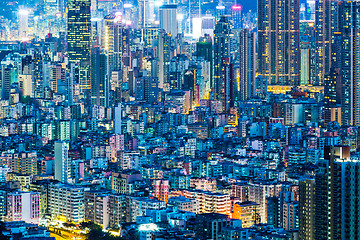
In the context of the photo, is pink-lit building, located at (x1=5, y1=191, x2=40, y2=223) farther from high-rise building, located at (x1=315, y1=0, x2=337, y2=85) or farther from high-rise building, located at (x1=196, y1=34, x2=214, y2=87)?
high-rise building, located at (x1=315, y1=0, x2=337, y2=85)

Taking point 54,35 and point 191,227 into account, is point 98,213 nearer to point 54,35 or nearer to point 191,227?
point 191,227

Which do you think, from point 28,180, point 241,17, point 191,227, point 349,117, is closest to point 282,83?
point 241,17

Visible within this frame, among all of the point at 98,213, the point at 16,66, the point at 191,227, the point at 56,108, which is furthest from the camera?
the point at 16,66

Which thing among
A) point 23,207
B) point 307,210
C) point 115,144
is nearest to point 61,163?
point 23,207

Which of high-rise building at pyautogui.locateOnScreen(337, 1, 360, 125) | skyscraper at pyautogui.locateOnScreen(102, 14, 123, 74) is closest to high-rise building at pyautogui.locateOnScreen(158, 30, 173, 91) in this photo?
skyscraper at pyautogui.locateOnScreen(102, 14, 123, 74)

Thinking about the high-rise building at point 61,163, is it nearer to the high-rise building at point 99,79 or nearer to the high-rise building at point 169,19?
the high-rise building at point 99,79

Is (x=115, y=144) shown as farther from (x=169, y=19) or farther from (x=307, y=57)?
(x=169, y=19)

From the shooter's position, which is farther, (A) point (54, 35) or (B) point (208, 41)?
(A) point (54, 35)
